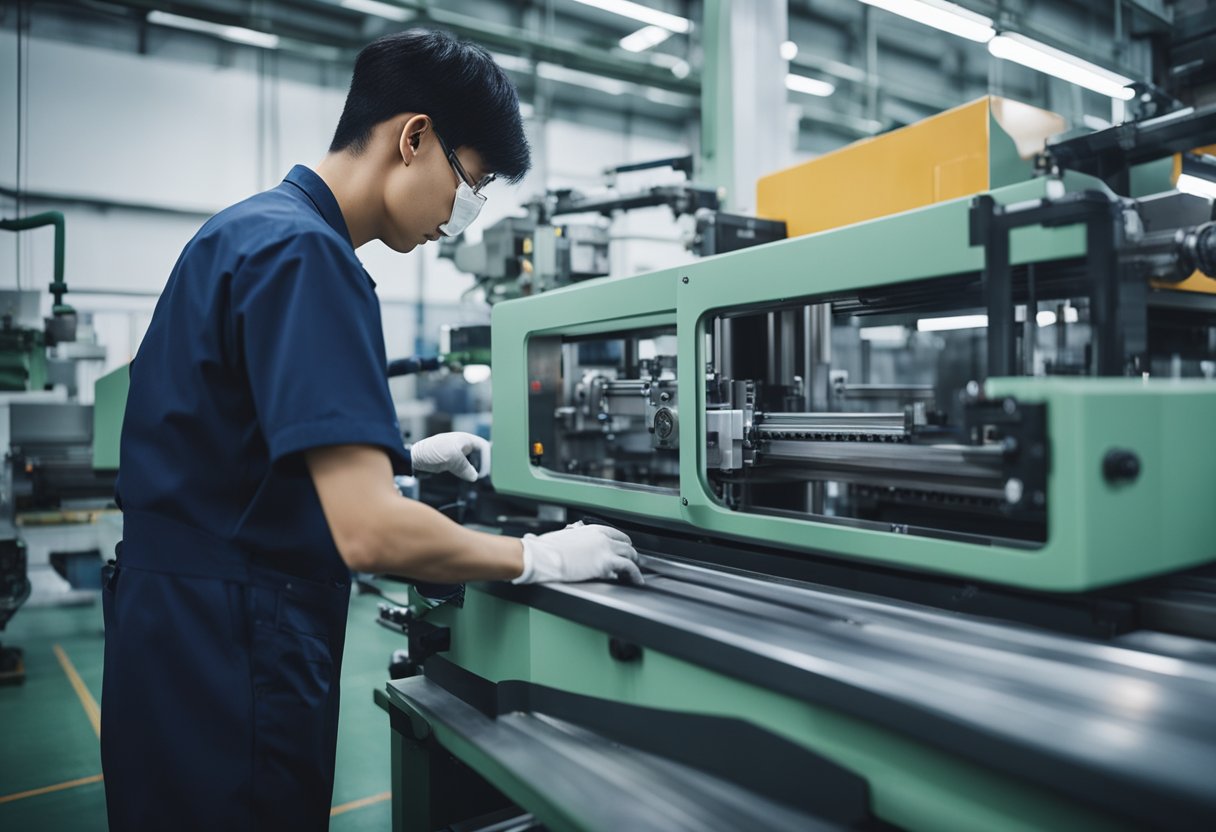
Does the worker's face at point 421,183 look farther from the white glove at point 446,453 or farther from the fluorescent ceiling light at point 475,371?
the fluorescent ceiling light at point 475,371

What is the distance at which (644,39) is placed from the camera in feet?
19.8

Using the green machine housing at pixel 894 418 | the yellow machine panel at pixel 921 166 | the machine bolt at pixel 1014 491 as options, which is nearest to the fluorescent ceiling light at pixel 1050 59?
the yellow machine panel at pixel 921 166

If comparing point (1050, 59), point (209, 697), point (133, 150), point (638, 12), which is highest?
point (638, 12)

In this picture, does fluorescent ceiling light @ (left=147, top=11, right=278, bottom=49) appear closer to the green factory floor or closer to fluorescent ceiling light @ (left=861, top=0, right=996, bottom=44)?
the green factory floor

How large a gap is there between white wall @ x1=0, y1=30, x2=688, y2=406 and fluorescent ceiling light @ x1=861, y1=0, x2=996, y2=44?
178 cm

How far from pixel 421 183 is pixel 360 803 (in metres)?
1.68

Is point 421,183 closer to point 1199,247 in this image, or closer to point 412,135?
point 412,135

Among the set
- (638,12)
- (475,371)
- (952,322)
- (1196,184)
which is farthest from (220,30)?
(1196,184)

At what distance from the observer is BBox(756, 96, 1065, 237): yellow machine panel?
130 centimetres

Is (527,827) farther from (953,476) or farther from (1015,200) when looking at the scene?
(1015,200)

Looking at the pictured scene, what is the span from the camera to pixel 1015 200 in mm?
774

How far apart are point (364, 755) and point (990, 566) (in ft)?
6.80

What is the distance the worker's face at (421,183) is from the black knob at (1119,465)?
2.54 feet

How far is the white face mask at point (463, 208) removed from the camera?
106 cm
